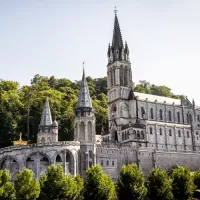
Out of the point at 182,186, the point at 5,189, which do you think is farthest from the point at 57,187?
the point at 182,186

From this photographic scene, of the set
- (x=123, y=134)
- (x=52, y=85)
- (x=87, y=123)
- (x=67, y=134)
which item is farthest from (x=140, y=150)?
(x=52, y=85)

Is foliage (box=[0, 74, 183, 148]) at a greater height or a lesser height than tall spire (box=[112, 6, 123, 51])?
lesser

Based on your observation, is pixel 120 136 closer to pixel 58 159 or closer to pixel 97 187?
pixel 58 159

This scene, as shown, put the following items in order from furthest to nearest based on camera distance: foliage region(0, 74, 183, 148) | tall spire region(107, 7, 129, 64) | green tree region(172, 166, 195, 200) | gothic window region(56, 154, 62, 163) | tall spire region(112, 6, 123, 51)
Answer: tall spire region(112, 6, 123, 51) → tall spire region(107, 7, 129, 64) → foliage region(0, 74, 183, 148) → gothic window region(56, 154, 62, 163) → green tree region(172, 166, 195, 200)

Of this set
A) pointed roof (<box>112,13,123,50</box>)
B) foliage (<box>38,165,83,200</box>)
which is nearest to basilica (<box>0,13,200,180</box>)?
pointed roof (<box>112,13,123,50</box>)

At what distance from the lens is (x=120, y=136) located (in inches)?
3455

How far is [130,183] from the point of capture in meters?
55.8

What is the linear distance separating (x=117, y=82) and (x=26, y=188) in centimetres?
4619

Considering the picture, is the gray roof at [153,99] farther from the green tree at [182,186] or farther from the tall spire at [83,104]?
the green tree at [182,186]

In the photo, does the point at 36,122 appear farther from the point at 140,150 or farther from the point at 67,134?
the point at 140,150

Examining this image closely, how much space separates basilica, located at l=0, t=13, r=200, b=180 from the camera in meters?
66.0

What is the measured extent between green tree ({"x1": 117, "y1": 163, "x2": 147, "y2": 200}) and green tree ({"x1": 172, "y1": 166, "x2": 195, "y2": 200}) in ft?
18.3

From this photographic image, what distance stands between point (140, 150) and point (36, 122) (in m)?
26.9

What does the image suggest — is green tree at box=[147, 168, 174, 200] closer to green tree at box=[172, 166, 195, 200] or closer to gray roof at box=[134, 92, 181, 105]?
green tree at box=[172, 166, 195, 200]
